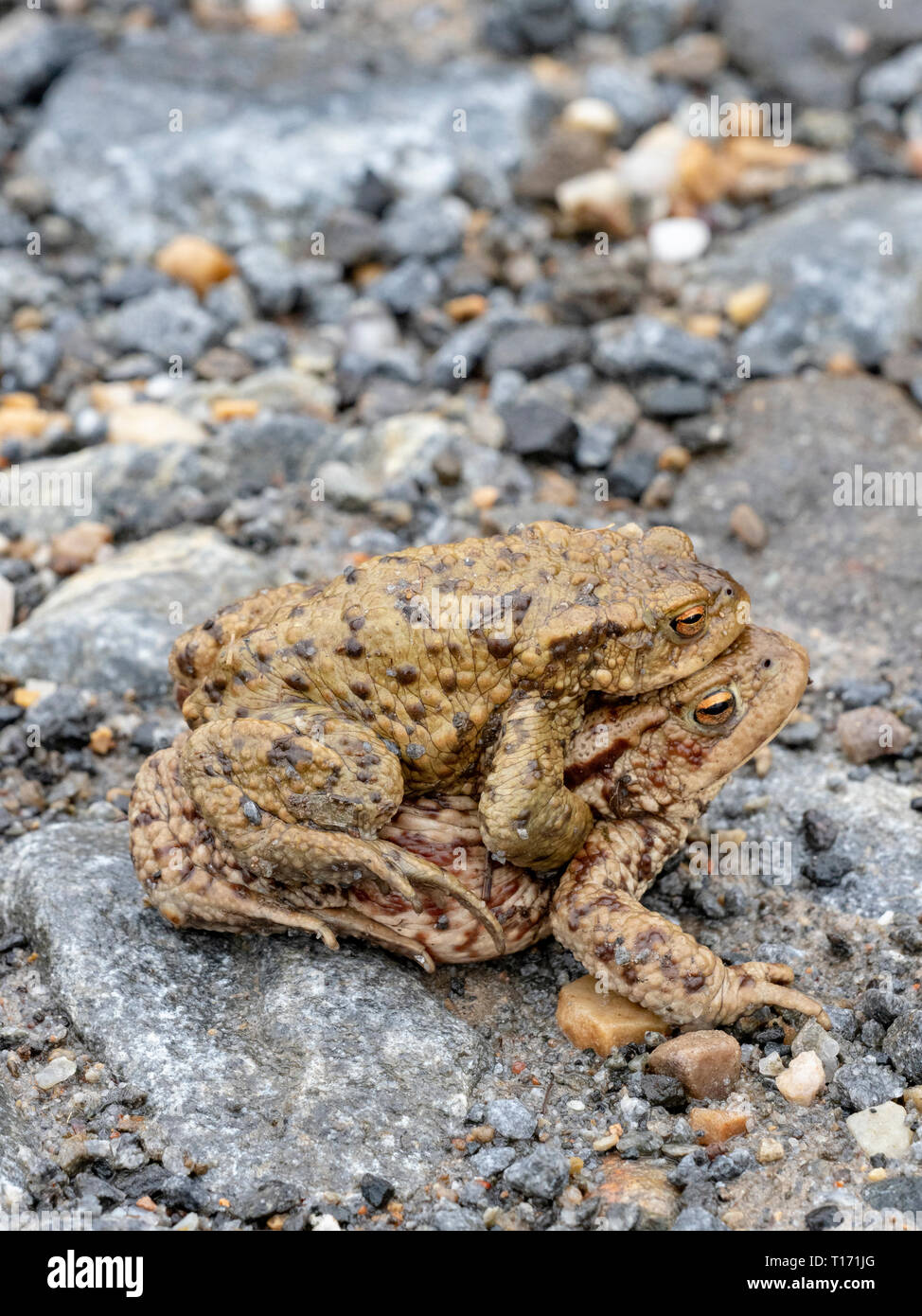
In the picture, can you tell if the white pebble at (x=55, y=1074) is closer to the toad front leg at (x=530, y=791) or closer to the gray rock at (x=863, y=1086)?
the toad front leg at (x=530, y=791)

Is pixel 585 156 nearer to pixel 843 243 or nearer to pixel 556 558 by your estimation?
pixel 843 243

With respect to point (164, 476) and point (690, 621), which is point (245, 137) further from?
point (690, 621)

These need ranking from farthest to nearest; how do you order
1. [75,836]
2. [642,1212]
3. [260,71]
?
[260,71] < [75,836] < [642,1212]

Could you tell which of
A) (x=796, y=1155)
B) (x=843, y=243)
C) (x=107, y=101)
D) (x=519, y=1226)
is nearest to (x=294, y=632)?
(x=519, y=1226)

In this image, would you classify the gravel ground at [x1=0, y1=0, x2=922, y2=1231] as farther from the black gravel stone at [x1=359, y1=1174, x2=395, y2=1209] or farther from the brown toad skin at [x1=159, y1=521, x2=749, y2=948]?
the brown toad skin at [x1=159, y1=521, x2=749, y2=948]

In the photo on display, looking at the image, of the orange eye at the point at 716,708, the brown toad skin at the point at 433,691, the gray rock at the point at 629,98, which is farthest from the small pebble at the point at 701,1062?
the gray rock at the point at 629,98

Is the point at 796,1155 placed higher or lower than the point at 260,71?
lower
